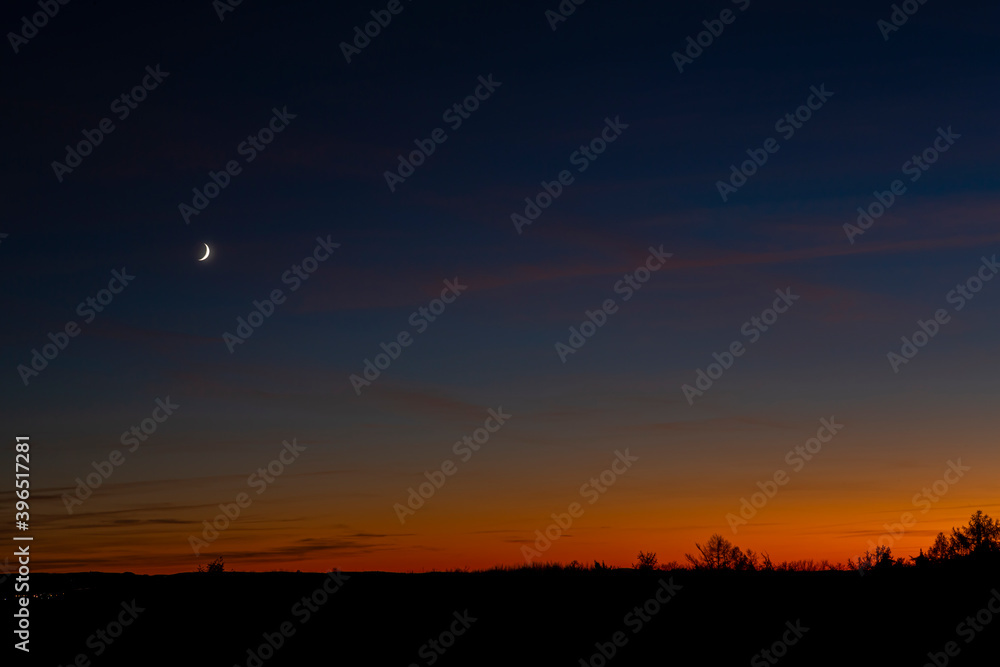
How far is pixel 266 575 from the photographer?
31.5 meters

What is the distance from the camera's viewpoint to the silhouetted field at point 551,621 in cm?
1939

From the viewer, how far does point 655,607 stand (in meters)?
22.5

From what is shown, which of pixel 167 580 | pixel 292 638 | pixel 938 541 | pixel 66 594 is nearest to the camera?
pixel 292 638

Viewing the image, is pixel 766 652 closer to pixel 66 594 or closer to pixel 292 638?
pixel 292 638

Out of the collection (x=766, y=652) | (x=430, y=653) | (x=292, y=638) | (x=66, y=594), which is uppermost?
(x=66, y=594)

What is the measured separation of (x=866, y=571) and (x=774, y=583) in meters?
5.02

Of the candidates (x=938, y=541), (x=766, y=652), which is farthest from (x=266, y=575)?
(x=938, y=541)

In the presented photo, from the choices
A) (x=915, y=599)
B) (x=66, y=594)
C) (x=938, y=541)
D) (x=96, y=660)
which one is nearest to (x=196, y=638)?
(x=96, y=660)

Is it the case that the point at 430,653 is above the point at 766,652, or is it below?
above

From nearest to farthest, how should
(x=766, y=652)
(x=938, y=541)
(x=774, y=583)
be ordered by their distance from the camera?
1. (x=766, y=652)
2. (x=774, y=583)
3. (x=938, y=541)

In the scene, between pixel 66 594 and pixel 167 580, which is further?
pixel 167 580

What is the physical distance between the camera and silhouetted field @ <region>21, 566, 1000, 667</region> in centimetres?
1939

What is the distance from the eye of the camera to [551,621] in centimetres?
2156

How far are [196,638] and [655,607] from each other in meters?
9.95
